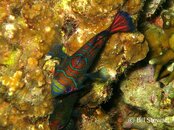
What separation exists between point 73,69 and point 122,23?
1.16 metres

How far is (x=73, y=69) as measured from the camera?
3809mm

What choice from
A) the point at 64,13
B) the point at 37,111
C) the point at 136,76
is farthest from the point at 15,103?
Result: the point at 136,76

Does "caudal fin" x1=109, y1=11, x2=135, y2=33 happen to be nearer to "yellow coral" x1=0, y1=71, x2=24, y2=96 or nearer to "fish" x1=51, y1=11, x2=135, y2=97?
"fish" x1=51, y1=11, x2=135, y2=97

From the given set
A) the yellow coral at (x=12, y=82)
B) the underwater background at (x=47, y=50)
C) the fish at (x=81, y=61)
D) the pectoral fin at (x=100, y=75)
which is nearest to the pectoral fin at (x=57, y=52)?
the fish at (x=81, y=61)

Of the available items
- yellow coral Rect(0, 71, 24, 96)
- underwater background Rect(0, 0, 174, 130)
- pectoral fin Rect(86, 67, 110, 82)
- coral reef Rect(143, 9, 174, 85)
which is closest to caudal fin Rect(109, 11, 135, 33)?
underwater background Rect(0, 0, 174, 130)

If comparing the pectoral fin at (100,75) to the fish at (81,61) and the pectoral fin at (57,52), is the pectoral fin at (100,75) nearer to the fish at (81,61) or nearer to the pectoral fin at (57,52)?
the fish at (81,61)

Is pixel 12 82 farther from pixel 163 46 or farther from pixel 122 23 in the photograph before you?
pixel 163 46

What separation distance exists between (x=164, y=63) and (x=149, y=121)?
1.50 meters

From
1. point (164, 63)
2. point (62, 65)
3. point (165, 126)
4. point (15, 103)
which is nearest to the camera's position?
point (62, 65)

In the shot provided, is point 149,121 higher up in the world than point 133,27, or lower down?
lower down

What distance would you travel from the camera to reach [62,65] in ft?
12.5

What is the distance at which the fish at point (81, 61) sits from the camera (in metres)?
3.59

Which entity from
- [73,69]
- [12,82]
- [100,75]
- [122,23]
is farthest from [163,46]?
Result: [12,82]

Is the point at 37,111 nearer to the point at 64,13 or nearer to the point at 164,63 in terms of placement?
the point at 64,13
